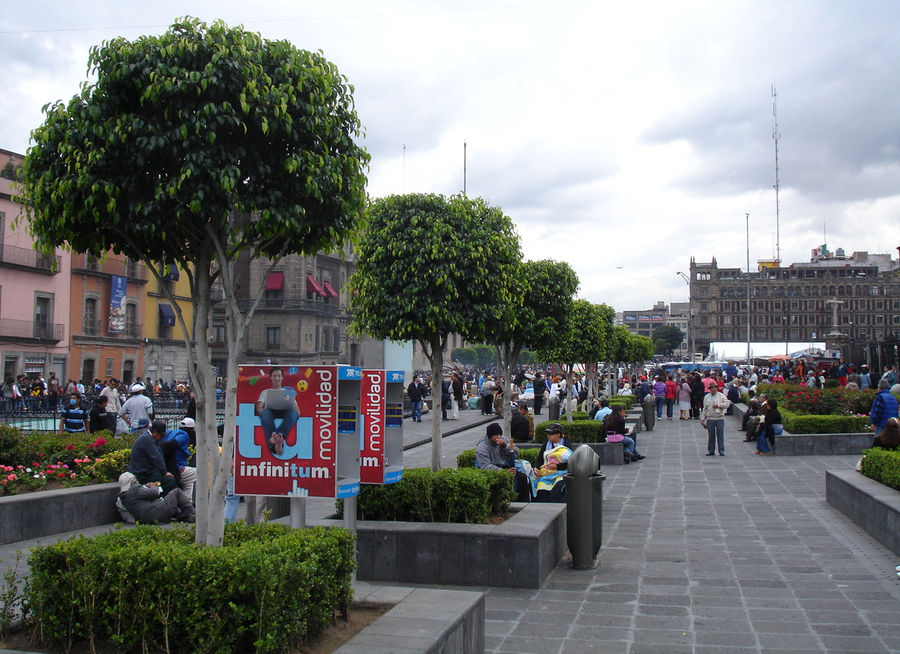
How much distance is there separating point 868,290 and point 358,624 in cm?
14152

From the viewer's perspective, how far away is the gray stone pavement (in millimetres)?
6098

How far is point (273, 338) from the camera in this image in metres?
67.9

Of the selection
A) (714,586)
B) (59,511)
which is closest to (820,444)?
(714,586)

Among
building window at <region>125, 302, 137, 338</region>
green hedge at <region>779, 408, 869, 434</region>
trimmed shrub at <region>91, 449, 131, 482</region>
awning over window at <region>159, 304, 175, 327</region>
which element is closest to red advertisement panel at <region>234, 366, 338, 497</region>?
trimmed shrub at <region>91, 449, 131, 482</region>

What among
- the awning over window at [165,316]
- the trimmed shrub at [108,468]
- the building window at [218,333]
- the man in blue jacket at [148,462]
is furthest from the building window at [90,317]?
the man in blue jacket at [148,462]

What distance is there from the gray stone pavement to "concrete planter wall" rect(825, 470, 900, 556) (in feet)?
0.49

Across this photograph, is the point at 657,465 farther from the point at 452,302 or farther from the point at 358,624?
the point at 358,624

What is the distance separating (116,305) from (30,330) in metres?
6.14

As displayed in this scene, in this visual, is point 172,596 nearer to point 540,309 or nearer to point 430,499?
point 430,499

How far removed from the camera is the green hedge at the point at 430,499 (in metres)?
8.12

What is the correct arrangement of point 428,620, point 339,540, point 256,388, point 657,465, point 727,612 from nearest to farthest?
point 428,620 < point 339,540 < point 256,388 < point 727,612 < point 657,465

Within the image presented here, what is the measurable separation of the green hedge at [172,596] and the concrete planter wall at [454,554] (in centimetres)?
328

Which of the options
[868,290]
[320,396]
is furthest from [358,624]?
[868,290]

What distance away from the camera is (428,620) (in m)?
4.69
